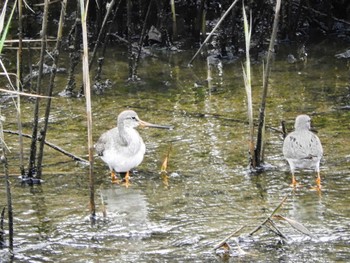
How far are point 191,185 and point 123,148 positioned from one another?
0.75 m

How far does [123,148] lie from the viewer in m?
7.65

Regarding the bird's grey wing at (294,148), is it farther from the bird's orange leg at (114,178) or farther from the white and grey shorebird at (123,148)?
the bird's orange leg at (114,178)

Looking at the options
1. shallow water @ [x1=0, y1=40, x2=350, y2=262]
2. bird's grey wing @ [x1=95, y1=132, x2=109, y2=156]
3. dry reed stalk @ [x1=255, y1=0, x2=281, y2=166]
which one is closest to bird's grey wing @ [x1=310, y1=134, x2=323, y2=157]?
shallow water @ [x1=0, y1=40, x2=350, y2=262]

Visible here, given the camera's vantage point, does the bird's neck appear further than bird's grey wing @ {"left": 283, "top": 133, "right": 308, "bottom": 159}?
Yes

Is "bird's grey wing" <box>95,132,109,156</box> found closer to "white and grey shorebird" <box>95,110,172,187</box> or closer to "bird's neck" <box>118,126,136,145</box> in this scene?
"white and grey shorebird" <box>95,110,172,187</box>

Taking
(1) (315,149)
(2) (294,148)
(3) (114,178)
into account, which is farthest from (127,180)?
(1) (315,149)

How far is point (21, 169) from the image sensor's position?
7492 mm

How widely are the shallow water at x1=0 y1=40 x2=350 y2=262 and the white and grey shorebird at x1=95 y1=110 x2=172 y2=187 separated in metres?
0.19

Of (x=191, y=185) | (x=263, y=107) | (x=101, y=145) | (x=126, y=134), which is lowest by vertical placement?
(x=191, y=185)

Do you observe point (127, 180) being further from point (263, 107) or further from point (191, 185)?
point (263, 107)

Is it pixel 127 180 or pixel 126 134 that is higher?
pixel 126 134

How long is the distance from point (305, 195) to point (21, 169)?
2.64 meters

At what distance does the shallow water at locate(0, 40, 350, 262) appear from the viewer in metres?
6.15

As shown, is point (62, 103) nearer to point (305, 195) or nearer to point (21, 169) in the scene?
point (21, 169)
